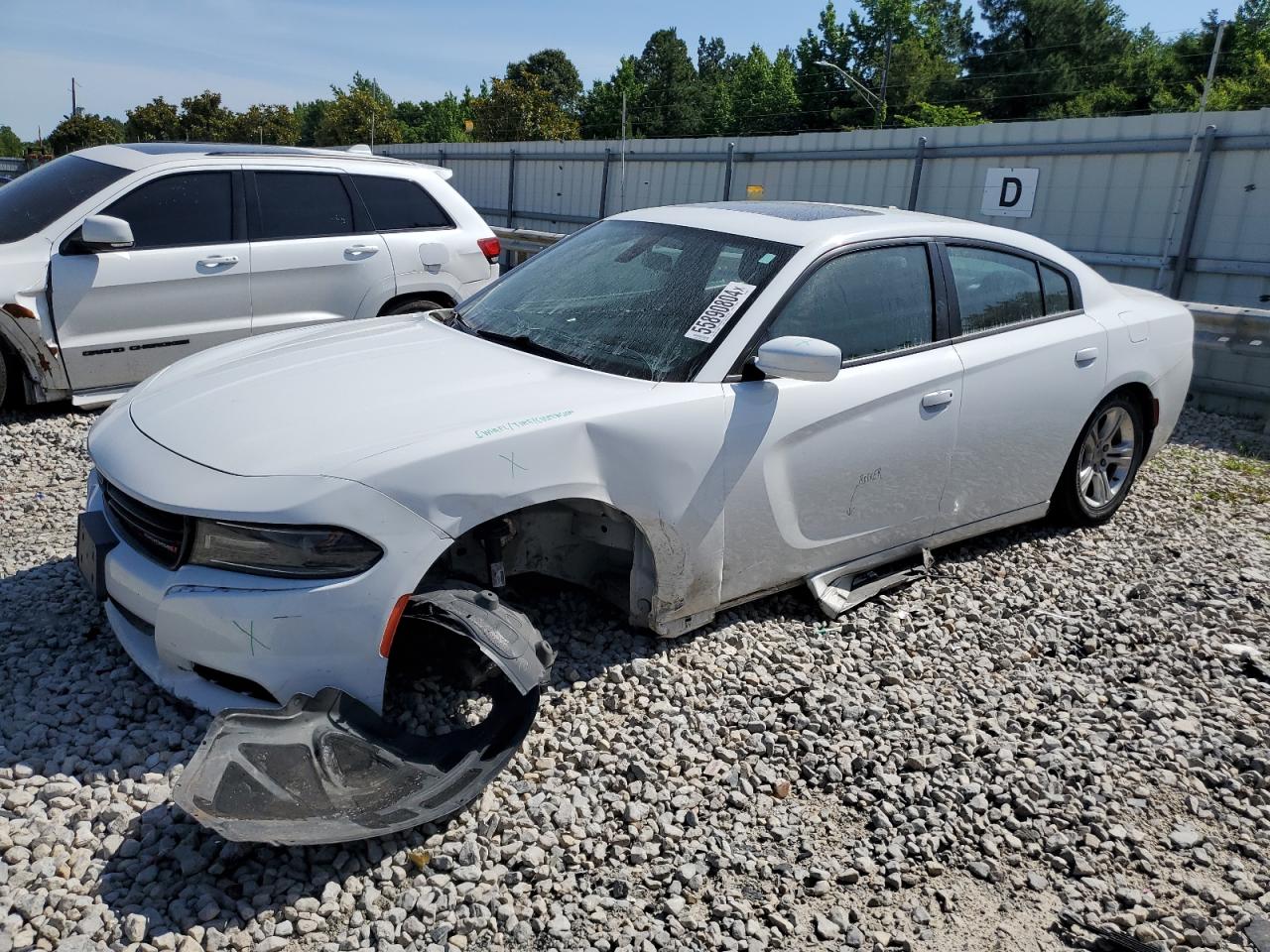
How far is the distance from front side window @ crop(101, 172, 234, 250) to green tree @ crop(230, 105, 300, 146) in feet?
164

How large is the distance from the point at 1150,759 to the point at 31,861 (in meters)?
3.50

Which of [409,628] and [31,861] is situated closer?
[31,861]

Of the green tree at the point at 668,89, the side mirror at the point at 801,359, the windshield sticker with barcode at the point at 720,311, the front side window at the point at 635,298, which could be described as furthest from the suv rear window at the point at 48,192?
the green tree at the point at 668,89

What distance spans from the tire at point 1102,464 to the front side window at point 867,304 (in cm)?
143

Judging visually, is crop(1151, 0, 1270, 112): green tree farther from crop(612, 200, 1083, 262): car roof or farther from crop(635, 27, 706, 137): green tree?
crop(612, 200, 1083, 262): car roof

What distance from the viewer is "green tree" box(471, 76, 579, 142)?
49531 mm

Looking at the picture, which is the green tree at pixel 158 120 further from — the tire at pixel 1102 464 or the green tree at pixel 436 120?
the tire at pixel 1102 464

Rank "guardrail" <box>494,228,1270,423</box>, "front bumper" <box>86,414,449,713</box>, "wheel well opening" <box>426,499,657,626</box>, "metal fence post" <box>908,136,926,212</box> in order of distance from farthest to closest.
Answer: "metal fence post" <box>908,136,926,212</box> → "guardrail" <box>494,228,1270,423</box> → "wheel well opening" <box>426,499,657,626</box> → "front bumper" <box>86,414,449,713</box>

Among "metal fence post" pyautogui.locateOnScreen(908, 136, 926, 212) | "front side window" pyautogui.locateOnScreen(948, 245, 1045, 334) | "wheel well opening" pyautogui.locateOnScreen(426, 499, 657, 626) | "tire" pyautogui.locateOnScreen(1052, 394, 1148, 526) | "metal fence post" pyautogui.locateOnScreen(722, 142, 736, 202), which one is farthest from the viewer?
"metal fence post" pyautogui.locateOnScreen(722, 142, 736, 202)

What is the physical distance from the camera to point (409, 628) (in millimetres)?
3361

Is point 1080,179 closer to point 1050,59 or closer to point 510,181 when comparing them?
point 510,181

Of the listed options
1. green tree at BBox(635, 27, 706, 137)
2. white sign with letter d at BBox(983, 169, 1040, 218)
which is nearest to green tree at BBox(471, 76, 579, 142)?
green tree at BBox(635, 27, 706, 137)

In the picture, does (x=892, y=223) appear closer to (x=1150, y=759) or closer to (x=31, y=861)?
(x=1150, y=759)

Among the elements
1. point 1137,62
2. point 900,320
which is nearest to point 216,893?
point 900,320
